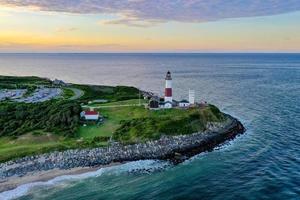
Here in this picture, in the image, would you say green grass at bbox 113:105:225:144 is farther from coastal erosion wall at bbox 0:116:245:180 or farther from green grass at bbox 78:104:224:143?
coastal erosion wall at bbox 0:116:245:180

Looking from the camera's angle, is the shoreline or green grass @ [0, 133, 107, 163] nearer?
the shoreline

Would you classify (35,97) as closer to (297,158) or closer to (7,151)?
(7,151)

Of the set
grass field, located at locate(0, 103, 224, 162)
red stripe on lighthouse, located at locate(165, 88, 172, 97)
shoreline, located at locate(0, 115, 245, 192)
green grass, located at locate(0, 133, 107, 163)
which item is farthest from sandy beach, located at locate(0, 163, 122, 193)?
red stripe on lighthouse, located at locate(165, 88, 172, 97)

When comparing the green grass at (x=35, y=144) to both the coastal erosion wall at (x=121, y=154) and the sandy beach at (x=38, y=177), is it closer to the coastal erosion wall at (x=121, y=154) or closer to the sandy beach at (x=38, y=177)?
the coastal erosion wall at (x=121, y=154)

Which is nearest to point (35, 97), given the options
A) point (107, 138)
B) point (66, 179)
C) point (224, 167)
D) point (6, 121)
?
point (6, 121)

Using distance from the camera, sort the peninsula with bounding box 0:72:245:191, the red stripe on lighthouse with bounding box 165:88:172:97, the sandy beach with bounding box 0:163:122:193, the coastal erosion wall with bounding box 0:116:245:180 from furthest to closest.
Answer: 1. the red stripe on lighthouse with bounding box 165:88:172:97
2. the peninsula with bounding box 0:72:245:191
3. the coastal erosion wall with bounding box 0:116:245:180
4. the sandy beach with bounding box 0:163:122:193

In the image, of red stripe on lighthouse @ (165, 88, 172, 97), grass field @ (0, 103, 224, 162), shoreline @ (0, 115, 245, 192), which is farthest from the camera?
red stripe on lighthouse @ (165, 88, 172, 97)

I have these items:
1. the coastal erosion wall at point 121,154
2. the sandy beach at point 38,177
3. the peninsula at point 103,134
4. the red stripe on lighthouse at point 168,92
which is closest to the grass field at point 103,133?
the peninsula at point 103,134

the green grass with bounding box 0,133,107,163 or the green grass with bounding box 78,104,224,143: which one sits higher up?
the green grass with bounding box 78,104,224,143

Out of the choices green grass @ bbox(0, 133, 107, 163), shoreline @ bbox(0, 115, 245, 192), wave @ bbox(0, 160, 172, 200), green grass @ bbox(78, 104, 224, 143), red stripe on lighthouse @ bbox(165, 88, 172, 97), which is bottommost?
wave @ bbox(0, 160, 172, 200)
